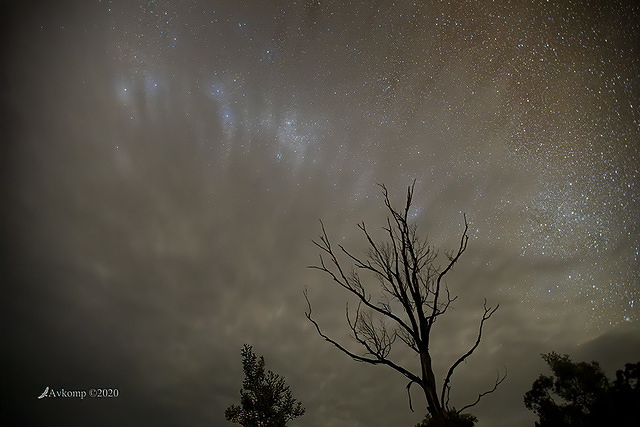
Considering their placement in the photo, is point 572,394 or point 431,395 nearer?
point 431,395

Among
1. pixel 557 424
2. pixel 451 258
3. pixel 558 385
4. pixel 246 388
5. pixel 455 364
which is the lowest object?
pixel 557 424

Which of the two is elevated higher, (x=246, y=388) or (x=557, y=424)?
(x=246, y=388)

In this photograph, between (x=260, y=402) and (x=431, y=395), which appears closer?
(x=431, y=395)

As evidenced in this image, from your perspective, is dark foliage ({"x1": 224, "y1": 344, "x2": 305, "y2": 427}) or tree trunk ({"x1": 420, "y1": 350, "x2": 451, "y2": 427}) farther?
dark foliage ({"x1": 224, "y1": 344, "x2": 305, "y2": 427})

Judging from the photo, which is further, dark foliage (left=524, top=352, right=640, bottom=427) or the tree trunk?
dark foliage (left=524, top=352, right=640, bottom=427)

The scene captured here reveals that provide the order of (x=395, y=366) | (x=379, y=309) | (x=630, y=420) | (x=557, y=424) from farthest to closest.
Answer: (x=557, y=424) → (x=630, y=420) → (x=379, y=309) → (x=395, y=366)

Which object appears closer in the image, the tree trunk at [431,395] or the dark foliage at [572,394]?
the tree trunk at [431,395]

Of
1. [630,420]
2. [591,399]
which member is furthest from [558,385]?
[630,420]

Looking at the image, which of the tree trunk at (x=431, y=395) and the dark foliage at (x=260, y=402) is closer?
the tree trunk at (x=431, y=395)

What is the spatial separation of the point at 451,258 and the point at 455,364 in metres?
1.87

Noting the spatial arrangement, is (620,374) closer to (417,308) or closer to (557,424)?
(557,424)

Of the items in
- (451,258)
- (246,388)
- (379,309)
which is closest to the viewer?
(379,309)

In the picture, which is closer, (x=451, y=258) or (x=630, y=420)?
(x=451, y=258)

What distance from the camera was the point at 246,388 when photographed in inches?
1065
